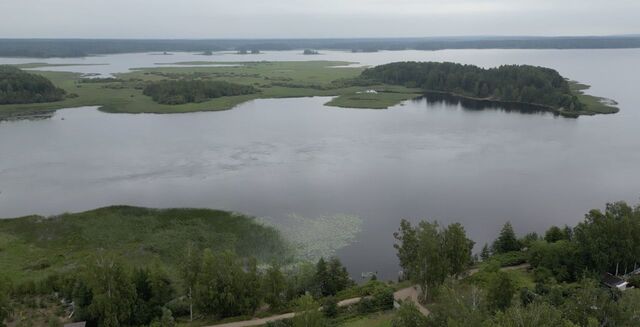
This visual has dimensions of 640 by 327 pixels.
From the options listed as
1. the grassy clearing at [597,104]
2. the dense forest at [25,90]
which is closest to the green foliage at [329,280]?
the grassy clearing at [597,104]

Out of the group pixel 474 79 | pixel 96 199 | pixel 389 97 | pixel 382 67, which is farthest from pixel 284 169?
pixel 382 67

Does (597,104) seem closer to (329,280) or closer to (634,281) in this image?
(634,281)

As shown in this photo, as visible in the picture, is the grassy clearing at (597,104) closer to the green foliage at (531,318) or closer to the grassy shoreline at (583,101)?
the grassy shoreline at (583,101)

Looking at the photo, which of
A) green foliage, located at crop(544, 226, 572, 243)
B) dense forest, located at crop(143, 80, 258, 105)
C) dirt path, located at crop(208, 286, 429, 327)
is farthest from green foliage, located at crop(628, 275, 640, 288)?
dense forest, located at crop(143, 80, 258, 105)

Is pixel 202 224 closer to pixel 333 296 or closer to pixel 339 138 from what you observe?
pixel 333 296

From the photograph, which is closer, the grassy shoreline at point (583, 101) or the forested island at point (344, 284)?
the forested island at point (344, 284)

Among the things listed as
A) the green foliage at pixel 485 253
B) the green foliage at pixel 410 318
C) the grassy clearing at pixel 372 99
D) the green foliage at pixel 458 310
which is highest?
the grassy clearing at pixel 372 99
